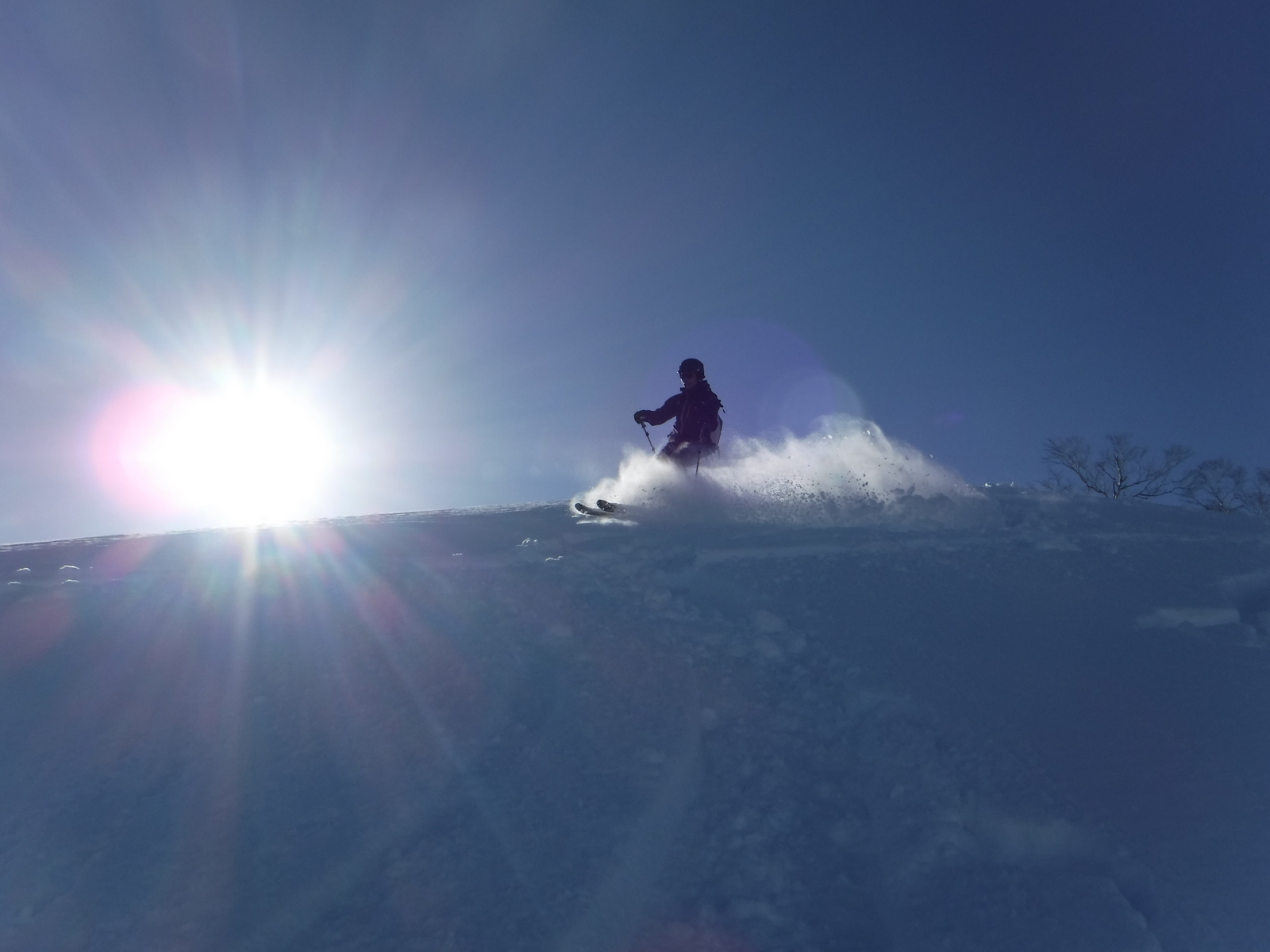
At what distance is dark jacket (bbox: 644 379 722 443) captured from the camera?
12.6 metres

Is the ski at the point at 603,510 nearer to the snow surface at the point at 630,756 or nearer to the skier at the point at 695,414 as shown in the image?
the skier at the point at 695,414

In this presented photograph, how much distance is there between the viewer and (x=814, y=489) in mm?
9562

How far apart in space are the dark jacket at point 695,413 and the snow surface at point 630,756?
19.0ft

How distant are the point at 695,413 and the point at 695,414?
0.03 meters

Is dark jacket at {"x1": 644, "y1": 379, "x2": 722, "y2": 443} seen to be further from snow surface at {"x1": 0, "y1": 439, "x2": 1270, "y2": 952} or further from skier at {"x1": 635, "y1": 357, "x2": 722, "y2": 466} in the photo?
snow surface at {"x1": 0, "y1": 439, "x2": 1270, "y2": 952}

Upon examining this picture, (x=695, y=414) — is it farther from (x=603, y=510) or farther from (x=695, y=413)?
(x=603, y=510)

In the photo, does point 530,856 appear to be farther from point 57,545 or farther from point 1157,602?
point 57,545

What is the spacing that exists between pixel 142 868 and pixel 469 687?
6.49 ft

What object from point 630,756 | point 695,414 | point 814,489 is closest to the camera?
point 630,756

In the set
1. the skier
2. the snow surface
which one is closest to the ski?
the skier

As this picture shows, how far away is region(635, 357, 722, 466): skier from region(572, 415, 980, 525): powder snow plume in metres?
0.86

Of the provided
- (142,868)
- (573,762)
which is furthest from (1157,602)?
(142,868)

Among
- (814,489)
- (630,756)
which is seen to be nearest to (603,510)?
(814,489)

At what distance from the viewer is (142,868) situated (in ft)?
11.0
